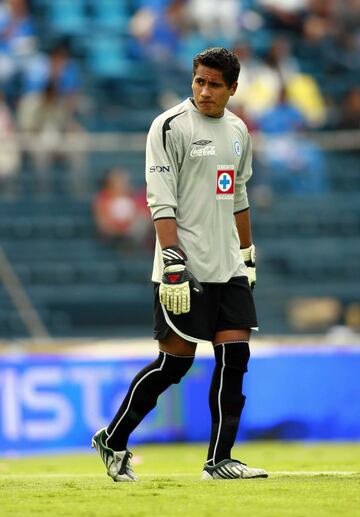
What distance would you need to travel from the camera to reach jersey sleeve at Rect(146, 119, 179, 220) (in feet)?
22.3

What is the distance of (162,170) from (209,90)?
19.8 inches

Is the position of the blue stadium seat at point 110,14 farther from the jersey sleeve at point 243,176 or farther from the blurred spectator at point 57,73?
the jersey sleeve at point 243,176

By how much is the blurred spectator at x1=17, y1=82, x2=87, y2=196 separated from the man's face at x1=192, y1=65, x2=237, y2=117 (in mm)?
5912

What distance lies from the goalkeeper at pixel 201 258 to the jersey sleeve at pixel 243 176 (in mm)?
100

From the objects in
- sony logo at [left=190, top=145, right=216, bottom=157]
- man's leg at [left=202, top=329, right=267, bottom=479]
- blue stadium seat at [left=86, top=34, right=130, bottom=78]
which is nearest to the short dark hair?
sony logo at [left=190, top=145, right=216, bottom=157]

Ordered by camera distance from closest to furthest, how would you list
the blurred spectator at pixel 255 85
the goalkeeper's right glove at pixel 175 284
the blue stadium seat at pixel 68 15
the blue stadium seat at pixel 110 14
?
the goalkeeper's right glove at pixel 175 284
the blurred spectator at pixel 255 85
the blue stadium seat at pixel 68 15
the blue stadium seat at pixel 110 14

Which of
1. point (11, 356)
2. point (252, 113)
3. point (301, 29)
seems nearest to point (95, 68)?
point (252, 113)

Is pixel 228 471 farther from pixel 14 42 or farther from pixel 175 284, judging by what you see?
pixel 14 42

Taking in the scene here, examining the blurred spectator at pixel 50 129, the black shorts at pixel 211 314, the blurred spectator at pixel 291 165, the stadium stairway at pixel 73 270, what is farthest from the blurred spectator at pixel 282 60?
the black shorts at pixel 211 314

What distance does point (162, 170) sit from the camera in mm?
6824

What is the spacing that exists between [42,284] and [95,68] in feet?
15.3

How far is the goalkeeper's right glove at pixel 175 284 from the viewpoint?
263 inches

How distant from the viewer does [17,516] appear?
5.39 m

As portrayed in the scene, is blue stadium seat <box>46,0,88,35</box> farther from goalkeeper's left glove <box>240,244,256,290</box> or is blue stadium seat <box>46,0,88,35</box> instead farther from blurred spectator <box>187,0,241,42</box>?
goalkeeper's left glove <box>240,244,256,290</box>
